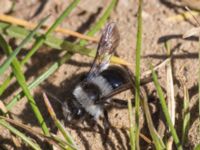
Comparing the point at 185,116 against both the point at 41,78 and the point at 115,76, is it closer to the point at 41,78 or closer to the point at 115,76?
the point at 115,76

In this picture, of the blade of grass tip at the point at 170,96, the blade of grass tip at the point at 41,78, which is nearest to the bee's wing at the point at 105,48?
the blade of grass tip at the point at 41,78

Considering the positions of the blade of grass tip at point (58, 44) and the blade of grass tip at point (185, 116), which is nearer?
the blade of grass tip at point (185, 116)

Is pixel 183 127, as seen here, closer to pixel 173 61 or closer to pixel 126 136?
pixel 126 136

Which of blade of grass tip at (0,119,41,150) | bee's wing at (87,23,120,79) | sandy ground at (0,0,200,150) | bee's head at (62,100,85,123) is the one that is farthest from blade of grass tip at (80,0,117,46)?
blade of grass tip at (0,119,41,150)

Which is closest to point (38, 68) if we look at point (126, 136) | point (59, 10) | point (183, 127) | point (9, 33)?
point (9, 33)

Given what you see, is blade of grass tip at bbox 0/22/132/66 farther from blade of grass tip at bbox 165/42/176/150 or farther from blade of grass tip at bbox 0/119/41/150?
blade of grass tip at bbox 0/119/41/150

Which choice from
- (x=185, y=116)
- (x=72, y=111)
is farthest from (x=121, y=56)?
(x=185, y=116)

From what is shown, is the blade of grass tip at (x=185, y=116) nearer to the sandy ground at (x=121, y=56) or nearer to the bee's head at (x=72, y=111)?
the sandy ground at (x=121, y=56)
